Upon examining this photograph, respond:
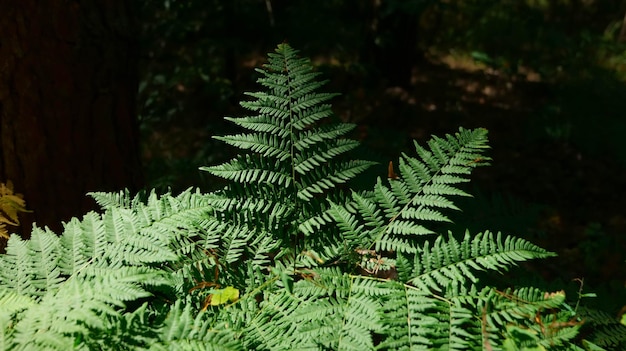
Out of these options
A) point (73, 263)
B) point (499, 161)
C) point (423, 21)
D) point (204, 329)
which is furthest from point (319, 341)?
point (423, 21)

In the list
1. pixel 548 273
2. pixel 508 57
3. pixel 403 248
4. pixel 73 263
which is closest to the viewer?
pixel 73 263

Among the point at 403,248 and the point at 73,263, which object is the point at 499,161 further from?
the point at 73,263

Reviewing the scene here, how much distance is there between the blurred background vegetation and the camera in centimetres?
515

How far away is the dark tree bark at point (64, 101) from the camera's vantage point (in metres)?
2.35

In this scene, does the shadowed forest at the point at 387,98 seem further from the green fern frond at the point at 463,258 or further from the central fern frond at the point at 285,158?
the green fern frond at the point at 463,258

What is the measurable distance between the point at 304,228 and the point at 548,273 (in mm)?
3710

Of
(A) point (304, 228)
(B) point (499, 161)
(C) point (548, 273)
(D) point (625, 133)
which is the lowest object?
(C) point (548, 273)

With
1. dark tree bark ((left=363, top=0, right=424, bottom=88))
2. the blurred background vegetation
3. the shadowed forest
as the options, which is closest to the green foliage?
the shadowed forest

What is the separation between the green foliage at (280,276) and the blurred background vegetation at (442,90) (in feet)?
7.00

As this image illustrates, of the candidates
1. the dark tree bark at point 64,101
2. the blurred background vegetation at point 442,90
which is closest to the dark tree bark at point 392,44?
the blurred background vegetation at point 442,90

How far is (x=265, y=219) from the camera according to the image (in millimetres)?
1681

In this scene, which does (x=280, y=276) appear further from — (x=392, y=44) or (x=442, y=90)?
(x=442, y=90)

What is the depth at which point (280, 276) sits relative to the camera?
1.38 metres

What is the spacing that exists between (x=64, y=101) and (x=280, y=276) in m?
1.77
